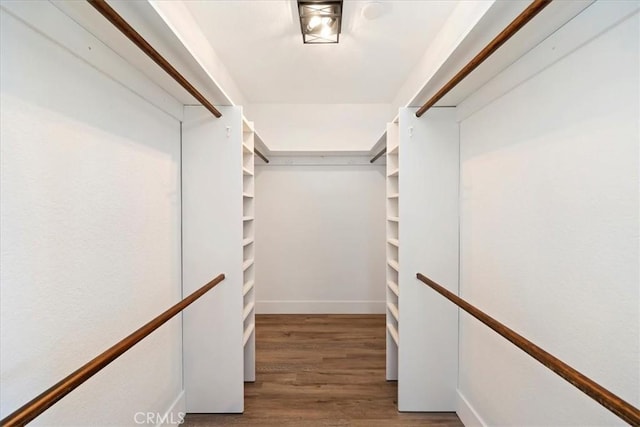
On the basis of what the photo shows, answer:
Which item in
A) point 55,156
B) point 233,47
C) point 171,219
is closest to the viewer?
point 55,156

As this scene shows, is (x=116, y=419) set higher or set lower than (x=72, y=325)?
lower

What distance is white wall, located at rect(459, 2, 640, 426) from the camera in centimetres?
84

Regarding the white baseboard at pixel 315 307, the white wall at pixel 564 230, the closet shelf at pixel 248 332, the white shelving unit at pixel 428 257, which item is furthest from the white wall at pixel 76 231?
the white baseboard at pixel 315 307

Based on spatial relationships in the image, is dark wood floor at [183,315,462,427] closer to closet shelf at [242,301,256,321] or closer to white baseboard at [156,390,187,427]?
white baseboard at [156,390,187,427]

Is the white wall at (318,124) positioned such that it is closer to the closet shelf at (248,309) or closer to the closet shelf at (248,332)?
the closet shelf at (248,309)

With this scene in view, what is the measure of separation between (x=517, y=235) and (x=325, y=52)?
1909mm

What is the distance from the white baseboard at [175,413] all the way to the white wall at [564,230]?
1818 millimetres

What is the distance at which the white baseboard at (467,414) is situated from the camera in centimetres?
160

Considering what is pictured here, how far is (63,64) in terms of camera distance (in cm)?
97

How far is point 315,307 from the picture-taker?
354 centimetres

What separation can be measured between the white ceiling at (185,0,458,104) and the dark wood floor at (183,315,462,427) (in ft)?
8.61

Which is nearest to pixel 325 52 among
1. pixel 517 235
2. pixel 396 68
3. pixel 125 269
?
pixel 396 68

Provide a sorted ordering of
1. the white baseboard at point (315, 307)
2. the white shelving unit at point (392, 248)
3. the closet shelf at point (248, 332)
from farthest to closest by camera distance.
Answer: the white baseboard at point (315, 307) < the white shelving unit at point (392, 248) < the closet shelf at point (248, 332)

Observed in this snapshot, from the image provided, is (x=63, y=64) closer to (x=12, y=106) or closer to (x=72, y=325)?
(x=12, y=106)
